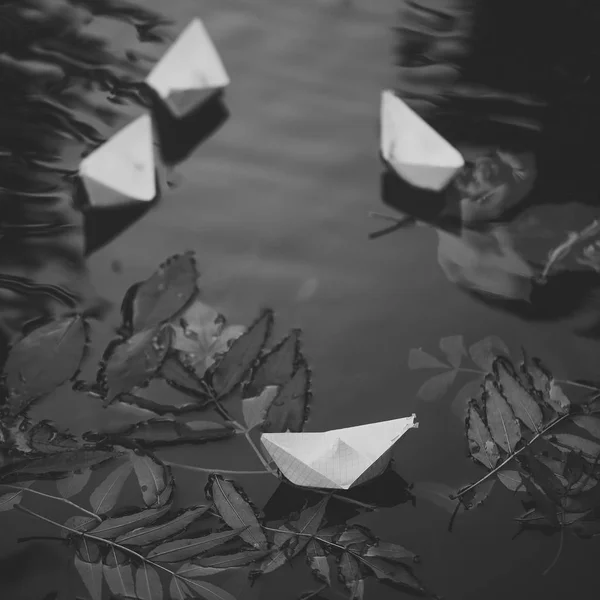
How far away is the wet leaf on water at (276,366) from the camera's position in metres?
0.42

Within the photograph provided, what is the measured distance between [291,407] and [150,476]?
0.09m

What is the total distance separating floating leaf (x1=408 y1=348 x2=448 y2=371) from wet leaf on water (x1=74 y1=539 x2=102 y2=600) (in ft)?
0.67

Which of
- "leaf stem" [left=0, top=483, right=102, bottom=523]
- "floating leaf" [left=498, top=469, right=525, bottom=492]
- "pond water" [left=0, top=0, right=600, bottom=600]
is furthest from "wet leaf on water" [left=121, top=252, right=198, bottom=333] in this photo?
"floating leaf" [left=498, top=469, right=525, bottom=492]

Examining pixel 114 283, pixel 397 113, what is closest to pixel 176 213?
pixel 114 283

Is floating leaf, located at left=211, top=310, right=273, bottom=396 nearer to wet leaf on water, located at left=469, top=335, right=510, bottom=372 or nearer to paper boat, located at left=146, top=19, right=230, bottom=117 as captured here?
wet leaf on water, located at left=469, top=335, right=510, bottom=372

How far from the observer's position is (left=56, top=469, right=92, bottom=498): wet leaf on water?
1.21 ft

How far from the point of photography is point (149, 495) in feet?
1.21

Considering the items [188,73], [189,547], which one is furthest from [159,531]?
[188,73]

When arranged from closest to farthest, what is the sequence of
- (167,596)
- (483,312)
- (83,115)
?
1. (167,596)
2. (483,312)
3. (83,115)

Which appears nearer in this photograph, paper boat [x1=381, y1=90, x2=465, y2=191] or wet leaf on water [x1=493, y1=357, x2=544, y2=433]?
wet leaf on water [x1=493, y1=357, x2=544, y2=433]

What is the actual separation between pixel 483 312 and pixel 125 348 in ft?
0.74

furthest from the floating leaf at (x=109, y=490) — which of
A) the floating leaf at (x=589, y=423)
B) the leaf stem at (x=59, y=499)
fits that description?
the floating leaf at (x=589, y=423)

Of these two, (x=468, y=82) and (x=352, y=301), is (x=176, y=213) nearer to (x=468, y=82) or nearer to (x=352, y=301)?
(x=352, y=301)

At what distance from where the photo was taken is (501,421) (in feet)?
1.32
